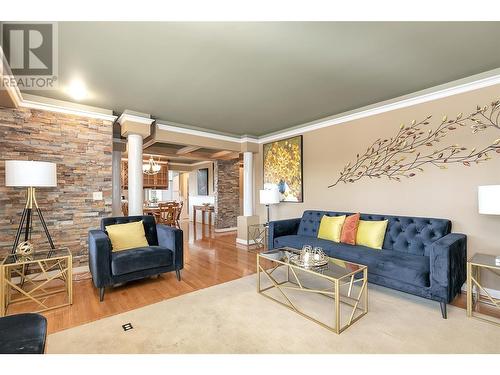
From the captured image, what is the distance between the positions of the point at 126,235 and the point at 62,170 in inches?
51.3

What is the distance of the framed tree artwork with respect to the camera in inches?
180

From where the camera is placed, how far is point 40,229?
3.10 metres

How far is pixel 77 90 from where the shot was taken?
2.89 m

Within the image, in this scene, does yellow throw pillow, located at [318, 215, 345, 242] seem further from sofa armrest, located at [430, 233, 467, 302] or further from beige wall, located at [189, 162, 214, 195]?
beige wall, located at [189, 162, 214, 195]

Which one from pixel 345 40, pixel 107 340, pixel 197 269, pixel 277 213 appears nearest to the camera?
pixel 107 340

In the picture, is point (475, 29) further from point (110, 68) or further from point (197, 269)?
point (197, 269)

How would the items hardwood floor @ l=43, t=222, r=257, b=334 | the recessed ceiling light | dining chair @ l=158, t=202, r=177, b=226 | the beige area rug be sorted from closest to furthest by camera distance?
the beige area rug → hardwood floor @ l=43, t=222, r=257, b=334 → the recessed ceiling light → dining chair @ l=158, t=202, r=177, b=226

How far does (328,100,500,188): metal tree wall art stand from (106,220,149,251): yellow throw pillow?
10.4 ft

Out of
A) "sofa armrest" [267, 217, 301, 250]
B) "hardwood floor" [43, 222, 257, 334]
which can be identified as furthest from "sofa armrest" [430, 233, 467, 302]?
"hardwood floor" [43, 222, 257, 334]

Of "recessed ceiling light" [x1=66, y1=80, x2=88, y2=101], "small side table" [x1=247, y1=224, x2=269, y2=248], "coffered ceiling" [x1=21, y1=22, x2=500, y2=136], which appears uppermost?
"coffered ceiling" [x1=21, y1=22, x2=500, y2=136]

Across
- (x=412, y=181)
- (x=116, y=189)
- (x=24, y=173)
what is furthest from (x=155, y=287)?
(x=412, y=181)

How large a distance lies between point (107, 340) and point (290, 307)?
5.16 ft

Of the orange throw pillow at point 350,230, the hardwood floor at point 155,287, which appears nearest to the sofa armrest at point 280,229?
the hardwood floor at point 155,287
